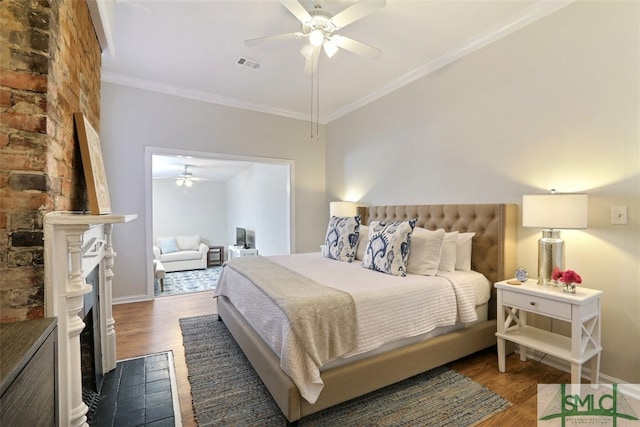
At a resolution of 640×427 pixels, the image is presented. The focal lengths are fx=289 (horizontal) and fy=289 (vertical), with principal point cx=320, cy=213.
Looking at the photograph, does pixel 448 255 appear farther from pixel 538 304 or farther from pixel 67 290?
pixel 67 290

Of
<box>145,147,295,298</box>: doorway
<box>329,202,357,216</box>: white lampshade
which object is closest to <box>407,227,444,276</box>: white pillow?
<box>329,202,357,216</box>: white lampshade

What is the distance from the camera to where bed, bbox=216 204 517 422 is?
5.50 feet

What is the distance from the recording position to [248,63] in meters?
3.28

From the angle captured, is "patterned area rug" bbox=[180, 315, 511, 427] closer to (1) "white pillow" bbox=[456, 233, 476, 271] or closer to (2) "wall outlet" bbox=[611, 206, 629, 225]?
(1) "white pillow" bbox=[456, 233, 476, 271]

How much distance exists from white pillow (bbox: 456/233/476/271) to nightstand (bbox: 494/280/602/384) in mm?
441

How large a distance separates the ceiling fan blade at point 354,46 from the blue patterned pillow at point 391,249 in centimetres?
146

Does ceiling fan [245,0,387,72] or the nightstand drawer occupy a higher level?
ceiling fan [245,0,387,72]

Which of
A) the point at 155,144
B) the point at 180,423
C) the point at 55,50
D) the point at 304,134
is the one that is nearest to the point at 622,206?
the point at 180,423

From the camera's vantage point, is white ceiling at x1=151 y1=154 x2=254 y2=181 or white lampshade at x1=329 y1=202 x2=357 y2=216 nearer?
white lampshade at x1=329 y1=202 x2=357 y2=216

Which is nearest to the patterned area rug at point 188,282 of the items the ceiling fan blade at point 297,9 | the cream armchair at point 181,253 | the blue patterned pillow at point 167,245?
the cream armchair at point 181,253

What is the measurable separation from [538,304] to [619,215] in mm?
818

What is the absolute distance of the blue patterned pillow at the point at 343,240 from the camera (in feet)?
10.5

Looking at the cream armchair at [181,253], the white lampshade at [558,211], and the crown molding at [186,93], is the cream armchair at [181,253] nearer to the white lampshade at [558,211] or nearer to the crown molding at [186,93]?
the crown molding at [186,93]

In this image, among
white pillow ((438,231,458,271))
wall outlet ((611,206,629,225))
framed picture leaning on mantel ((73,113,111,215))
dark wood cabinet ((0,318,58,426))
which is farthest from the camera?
white pillow ((438,231,458,271))
